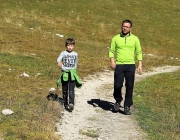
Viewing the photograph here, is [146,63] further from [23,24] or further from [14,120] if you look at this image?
[14,120]

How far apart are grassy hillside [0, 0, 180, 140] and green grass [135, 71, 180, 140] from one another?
3.14 meters

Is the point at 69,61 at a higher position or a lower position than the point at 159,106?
higher

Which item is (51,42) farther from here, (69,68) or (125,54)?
(125,54)

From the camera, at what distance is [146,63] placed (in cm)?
2947

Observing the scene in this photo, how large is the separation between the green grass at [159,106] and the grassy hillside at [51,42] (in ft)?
10.3

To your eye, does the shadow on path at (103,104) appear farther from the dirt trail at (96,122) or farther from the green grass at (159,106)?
the green grass at (159,106)

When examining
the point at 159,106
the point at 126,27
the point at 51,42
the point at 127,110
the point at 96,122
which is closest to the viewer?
the point at 96,122

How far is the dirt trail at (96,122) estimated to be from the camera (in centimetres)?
1022

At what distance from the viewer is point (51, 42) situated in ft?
Answer: 107

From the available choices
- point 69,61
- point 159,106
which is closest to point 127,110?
point 69,61

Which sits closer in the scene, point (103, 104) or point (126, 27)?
point (126, 27)

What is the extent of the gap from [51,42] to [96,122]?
21874 mm

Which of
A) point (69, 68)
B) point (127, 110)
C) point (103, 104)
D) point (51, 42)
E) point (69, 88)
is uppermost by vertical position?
point (69, 68)

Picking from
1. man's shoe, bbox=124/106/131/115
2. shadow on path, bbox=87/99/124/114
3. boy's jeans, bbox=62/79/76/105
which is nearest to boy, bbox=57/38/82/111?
boy's jeans, bbox=62/79/76/105
